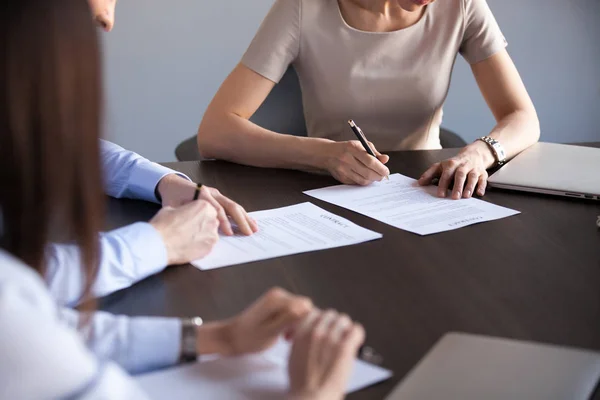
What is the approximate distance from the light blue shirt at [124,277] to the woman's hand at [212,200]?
3 cm

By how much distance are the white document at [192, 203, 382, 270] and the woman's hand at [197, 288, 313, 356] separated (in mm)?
261

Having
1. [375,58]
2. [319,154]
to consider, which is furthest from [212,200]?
[375,58]

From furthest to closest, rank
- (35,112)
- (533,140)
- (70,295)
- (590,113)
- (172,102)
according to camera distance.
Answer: (590,113) → (172,102) → (533,140) → (70,295) → (35,112)

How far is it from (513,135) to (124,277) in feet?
3.52

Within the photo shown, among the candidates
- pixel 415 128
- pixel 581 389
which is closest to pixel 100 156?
pixel 581 389

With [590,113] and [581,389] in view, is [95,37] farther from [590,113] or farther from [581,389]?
[590,113]

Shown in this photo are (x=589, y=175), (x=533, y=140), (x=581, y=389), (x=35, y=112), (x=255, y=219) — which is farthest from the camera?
(x=533, y=140)

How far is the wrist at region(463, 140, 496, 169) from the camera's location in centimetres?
159

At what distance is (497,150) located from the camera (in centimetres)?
163

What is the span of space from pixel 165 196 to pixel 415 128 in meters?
0.90

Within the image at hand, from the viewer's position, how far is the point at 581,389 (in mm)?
747

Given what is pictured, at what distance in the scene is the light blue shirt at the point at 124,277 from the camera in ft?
2.62

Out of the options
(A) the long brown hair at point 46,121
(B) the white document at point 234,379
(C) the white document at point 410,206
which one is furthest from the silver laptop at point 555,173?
(A) the long brown hair at point 46,121

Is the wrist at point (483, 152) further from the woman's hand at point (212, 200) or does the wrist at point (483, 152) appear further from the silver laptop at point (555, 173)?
the woman's hand at point (212, 200)
